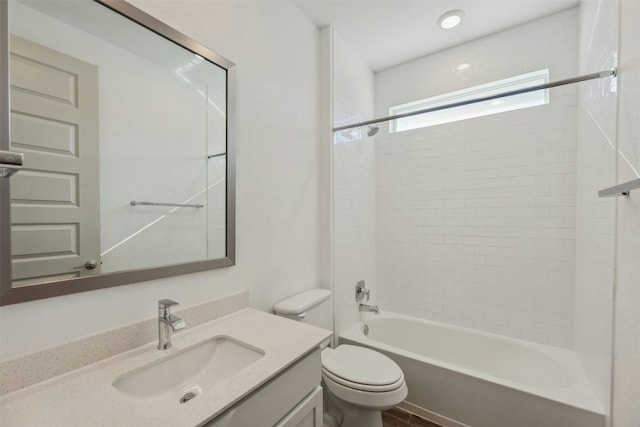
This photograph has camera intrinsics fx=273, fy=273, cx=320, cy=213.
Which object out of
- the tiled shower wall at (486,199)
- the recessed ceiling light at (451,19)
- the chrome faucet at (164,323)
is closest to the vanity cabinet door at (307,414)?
the chrome faucet at (164,323)

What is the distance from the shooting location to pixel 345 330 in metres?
2.12

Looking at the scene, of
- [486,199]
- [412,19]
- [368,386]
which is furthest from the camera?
[486,199]


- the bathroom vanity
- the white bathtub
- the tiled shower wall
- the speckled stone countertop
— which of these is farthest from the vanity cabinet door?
the tiled shower wall

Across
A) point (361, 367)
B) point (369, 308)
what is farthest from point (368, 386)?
point (369, 308)

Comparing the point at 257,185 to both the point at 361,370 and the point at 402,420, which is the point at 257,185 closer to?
the point at 361,370

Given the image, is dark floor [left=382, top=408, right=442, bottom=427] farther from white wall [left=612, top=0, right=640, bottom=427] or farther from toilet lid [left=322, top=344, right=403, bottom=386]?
white wall [left=612, top=0, right=640, bottom=427]

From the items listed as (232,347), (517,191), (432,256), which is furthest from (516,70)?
(232,347)

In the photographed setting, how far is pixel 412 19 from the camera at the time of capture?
1.94 m

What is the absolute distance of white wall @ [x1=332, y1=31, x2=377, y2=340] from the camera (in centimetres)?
208

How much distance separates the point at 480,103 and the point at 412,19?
897 mm

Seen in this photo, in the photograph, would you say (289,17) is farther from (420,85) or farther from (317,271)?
(317,271)

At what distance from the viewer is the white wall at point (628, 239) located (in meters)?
0.91

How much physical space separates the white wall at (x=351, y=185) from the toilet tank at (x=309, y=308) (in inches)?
7.8

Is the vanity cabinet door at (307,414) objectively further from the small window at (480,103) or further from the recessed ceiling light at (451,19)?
the recessed ceiling light at (451,19)
